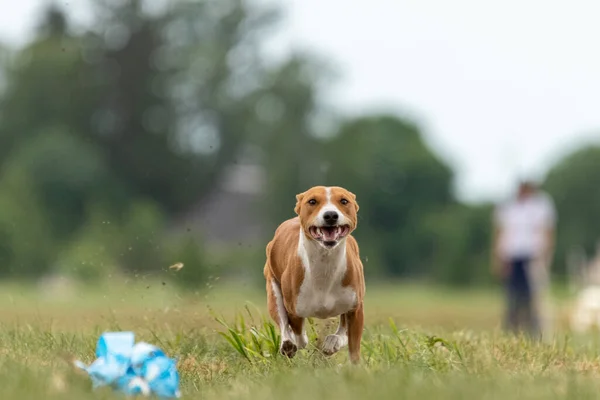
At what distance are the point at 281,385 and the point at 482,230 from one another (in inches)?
2224

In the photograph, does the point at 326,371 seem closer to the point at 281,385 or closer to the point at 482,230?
the point at 281,385

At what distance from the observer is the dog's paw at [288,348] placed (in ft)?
24.1

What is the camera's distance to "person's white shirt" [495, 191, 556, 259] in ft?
49.6

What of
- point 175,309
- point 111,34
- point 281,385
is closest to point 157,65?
point 111,34

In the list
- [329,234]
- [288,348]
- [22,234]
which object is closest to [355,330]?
[288,348]

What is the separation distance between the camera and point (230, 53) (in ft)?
A: 175

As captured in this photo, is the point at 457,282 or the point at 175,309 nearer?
the point at 175,309

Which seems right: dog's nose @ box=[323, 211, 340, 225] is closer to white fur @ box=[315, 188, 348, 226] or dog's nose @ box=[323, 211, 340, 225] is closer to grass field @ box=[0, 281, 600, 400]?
white fur @ box=[315, 188, 348, 226]

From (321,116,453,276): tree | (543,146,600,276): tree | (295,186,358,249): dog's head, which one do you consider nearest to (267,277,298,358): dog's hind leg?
(295,186,358,249): dog's head

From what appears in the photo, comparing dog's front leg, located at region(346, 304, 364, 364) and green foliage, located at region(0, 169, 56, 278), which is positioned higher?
green foliage, located at region(0, 169, 56, 278)

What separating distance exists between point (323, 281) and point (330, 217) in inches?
21.4

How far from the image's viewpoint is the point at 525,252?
15164 mm

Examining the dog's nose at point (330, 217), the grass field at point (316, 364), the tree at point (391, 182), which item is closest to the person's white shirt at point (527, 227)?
the grass field at point (316, 364)

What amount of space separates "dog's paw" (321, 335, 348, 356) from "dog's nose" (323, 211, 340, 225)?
1026 millimetres
